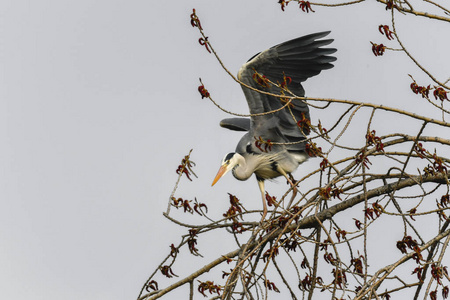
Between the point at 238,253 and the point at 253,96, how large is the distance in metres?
2.17

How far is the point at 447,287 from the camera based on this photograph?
444 centimetres

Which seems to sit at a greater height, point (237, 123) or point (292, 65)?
point (237, 123)

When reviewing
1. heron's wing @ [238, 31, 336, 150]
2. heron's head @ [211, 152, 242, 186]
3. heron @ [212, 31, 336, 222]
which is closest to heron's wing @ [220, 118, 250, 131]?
heron @ [212, 31, 336, 222]

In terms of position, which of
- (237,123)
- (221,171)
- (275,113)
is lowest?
(221,171)

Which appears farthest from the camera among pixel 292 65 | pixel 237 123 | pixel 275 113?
pixel 237 123

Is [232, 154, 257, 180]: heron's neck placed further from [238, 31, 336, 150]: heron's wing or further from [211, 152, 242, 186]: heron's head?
[238, 31, 336, 150]: heron's wing

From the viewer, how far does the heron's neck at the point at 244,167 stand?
25.1ft

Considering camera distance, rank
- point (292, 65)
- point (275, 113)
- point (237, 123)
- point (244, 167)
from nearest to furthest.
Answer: point (292, 65)
point (275, 113)
point (244, 167)
point (237, 123)

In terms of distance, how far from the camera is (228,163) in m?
7.62

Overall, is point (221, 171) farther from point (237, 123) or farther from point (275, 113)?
point (237, 123)

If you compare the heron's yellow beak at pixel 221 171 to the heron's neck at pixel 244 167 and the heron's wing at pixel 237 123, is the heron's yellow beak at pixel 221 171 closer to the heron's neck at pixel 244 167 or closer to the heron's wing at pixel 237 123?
the heron's neck at pixel 244 167

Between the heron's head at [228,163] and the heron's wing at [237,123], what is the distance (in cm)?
65

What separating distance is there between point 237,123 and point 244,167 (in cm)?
71

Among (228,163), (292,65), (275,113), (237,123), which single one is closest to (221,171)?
(228,163)
